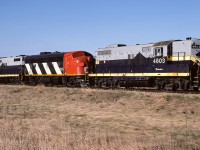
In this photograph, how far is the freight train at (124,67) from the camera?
81.1ft

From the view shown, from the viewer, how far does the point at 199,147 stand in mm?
10977

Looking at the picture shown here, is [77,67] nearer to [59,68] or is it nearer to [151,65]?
[59,68]

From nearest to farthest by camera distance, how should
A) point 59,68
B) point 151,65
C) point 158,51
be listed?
point 158,51 < point 151,65 < point 59,68

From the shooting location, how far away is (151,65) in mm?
27125

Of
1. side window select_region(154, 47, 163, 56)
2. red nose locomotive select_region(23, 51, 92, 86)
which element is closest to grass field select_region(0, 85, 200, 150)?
side window select_region(154, 47, 163, 56)

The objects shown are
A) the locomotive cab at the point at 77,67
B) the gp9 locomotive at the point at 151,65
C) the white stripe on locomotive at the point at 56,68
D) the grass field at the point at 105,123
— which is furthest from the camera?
the white stripe on locomotive at the point at 56,68

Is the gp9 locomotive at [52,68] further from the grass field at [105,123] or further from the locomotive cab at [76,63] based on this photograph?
the grass field at [105,123]

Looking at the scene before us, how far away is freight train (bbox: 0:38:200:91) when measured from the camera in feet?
81.1

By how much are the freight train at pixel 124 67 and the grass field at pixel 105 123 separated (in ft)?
12.5

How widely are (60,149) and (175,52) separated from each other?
17640 mm

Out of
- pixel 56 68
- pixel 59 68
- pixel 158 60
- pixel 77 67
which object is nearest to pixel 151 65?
pixel 158 60

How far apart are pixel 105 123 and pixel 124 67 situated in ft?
45.6

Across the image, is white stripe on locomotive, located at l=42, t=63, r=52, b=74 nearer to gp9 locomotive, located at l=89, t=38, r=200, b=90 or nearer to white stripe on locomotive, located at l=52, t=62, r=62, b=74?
white stripe on locomotive, located at l=52, t=62, r=62, b=74

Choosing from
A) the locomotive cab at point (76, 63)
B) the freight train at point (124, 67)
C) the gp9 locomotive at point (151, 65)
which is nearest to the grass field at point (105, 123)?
the gp9 locomotive at point (151, 65)
